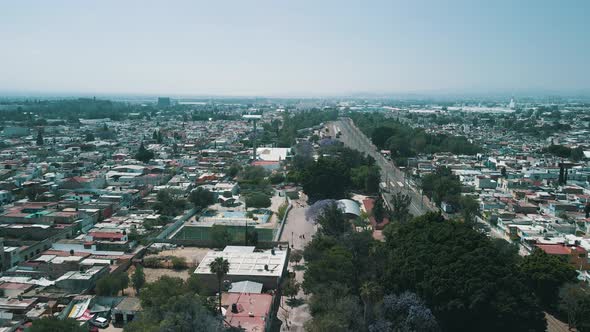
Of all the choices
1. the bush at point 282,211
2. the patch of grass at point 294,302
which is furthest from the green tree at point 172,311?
the bush at point 282,211

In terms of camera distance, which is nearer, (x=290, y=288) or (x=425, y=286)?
(x=425, y=286)

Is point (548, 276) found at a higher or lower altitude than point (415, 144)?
lower

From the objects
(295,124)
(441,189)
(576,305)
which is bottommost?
(576,305)

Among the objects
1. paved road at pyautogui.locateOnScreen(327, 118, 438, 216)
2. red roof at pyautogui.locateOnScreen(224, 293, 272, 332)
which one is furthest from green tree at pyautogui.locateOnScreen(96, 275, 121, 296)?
paved road at pyautogui.locateOnScreen(327, 118, 438, 216)

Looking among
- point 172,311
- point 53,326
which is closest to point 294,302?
point 172,311

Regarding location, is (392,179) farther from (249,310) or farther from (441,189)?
(249,310)

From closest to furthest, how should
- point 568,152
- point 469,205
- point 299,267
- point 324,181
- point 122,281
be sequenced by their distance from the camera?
point 122,281 → point 299,267 → point 469,205 → point 324,181 → point 568,152

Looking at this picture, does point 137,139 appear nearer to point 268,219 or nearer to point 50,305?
point 268,219
